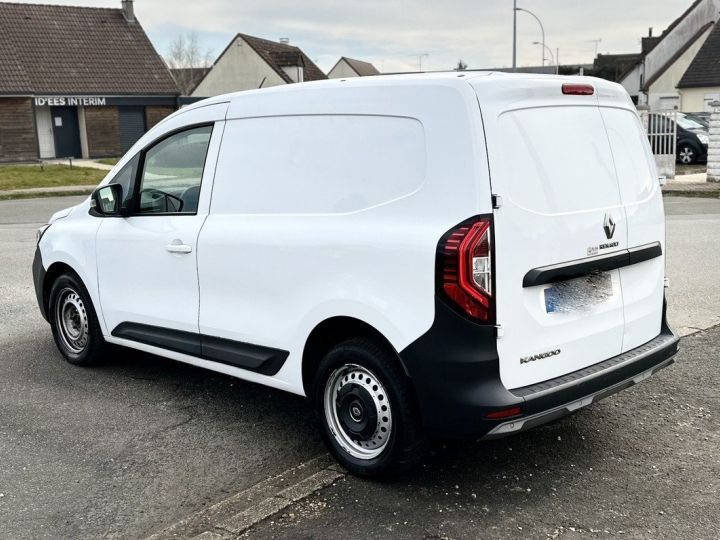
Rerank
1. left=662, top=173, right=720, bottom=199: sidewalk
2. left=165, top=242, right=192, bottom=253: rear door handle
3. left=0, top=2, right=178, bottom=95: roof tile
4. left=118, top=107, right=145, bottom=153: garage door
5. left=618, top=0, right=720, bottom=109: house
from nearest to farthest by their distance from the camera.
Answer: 1. left=165, top=242, right=192, bottom=253: rear door handle
2. left=662, top=173, right=720, bottom=199: sidewalk
3. left=0, top=2, right=178, bottom=95: roof tile
4. left=118, top=107, right=145, bottom=153: garage door
5. left=618, top=0, right=720, bottom=109: house

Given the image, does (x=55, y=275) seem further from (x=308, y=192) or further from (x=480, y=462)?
(x=480, y=462)

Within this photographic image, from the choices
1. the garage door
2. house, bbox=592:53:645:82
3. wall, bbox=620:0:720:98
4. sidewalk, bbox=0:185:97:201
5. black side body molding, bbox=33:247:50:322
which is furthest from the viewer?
house, bbox=592:53:645:82

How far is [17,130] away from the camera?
4028 cm

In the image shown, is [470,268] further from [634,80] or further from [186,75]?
[186,75]

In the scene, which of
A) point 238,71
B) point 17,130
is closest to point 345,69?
point 238,71

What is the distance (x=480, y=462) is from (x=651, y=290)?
133 cm

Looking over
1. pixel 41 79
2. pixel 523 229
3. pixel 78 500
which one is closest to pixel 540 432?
pixel 523 229

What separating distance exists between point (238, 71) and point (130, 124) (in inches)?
476

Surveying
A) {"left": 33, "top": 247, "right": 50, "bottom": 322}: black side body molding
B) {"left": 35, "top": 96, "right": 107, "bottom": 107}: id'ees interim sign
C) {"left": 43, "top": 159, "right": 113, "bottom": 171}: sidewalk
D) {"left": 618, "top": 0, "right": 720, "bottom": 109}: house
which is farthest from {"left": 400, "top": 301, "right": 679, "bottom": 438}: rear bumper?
{"left": 618, "top": 0, "right": 720, "bottom": 109}: house

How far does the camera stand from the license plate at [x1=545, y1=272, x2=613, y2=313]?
12.5 ft

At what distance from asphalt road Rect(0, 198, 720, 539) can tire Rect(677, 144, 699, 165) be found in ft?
69.6

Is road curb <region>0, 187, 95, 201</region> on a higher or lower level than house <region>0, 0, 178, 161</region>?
lower

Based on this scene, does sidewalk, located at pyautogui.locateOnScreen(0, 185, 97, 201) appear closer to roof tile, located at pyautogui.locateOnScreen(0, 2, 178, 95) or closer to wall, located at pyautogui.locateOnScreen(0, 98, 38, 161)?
wall, located at pyautogui.locateOnScreen(0, 98, 38, 161)

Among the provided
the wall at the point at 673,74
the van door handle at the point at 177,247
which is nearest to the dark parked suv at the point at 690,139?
the van door handle at the point at 177,247
